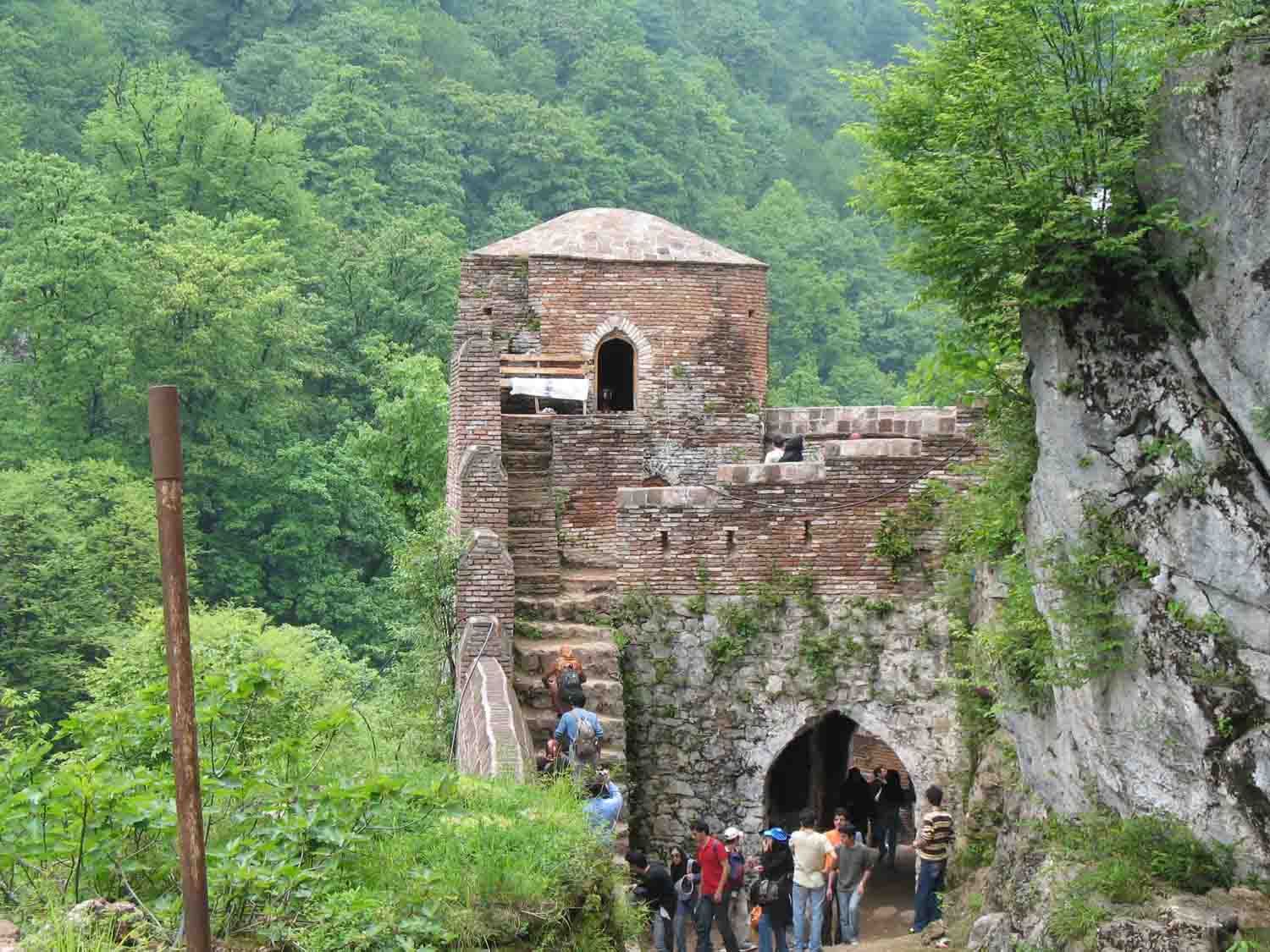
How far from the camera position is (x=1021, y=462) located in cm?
1336

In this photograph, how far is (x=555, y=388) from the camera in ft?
65.4

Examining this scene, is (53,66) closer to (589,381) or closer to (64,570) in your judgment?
(64,570)

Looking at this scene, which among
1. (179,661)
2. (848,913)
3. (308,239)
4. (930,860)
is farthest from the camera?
(308,239)

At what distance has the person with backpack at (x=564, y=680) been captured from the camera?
49.5 ft

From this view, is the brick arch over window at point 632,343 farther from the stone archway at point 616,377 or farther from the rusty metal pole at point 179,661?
the rusty metal pole at point 179,661

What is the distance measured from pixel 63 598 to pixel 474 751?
24.3 metres

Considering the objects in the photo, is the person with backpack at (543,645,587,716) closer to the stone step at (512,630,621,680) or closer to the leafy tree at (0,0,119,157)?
the stone step at (512,630,621,680)

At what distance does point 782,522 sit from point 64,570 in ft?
73.9

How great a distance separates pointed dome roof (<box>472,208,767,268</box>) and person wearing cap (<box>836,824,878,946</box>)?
Result: 8229mm

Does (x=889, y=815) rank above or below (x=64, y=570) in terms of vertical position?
below

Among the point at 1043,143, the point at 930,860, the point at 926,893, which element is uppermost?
the point at 1043,143

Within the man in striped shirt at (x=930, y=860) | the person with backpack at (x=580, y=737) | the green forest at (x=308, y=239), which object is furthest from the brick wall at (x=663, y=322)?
the green forest at (x=308, y=239)

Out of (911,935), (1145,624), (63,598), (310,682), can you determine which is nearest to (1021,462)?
(1145,624)

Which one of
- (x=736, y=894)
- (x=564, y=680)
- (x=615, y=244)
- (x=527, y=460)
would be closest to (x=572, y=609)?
(x=564, y=680)
